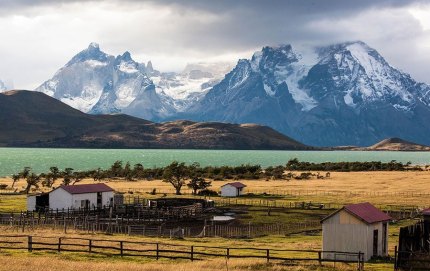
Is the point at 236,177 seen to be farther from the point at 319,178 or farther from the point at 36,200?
the point at 36,200

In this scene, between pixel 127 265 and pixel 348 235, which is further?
pixel 348 235

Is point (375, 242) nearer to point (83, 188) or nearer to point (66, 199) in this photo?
point (66, 199)

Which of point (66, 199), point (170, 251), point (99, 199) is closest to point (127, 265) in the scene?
point (170, 251)

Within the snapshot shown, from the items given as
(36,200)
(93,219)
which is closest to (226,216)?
(93,219)

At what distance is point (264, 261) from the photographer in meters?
46.7

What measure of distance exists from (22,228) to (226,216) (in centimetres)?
2868

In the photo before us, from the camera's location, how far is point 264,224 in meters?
79.6

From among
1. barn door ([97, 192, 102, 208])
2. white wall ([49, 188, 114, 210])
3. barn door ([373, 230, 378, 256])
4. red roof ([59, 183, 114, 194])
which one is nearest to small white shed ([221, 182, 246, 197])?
red roof ([59, 183, 114, 194])

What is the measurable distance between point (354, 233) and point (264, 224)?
2943 cm

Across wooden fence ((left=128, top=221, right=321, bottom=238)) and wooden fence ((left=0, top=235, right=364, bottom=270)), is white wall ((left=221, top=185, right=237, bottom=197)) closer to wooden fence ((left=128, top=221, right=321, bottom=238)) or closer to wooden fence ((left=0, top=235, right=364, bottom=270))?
wooden fence ((left=128, top=221, right=321, bottom=238))

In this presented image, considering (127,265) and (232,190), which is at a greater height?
(232,190)

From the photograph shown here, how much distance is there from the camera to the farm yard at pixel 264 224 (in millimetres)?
45719

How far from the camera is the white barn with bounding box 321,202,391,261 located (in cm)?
5041

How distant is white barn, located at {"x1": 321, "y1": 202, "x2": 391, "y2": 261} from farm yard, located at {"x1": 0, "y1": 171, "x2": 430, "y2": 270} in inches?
78.7
